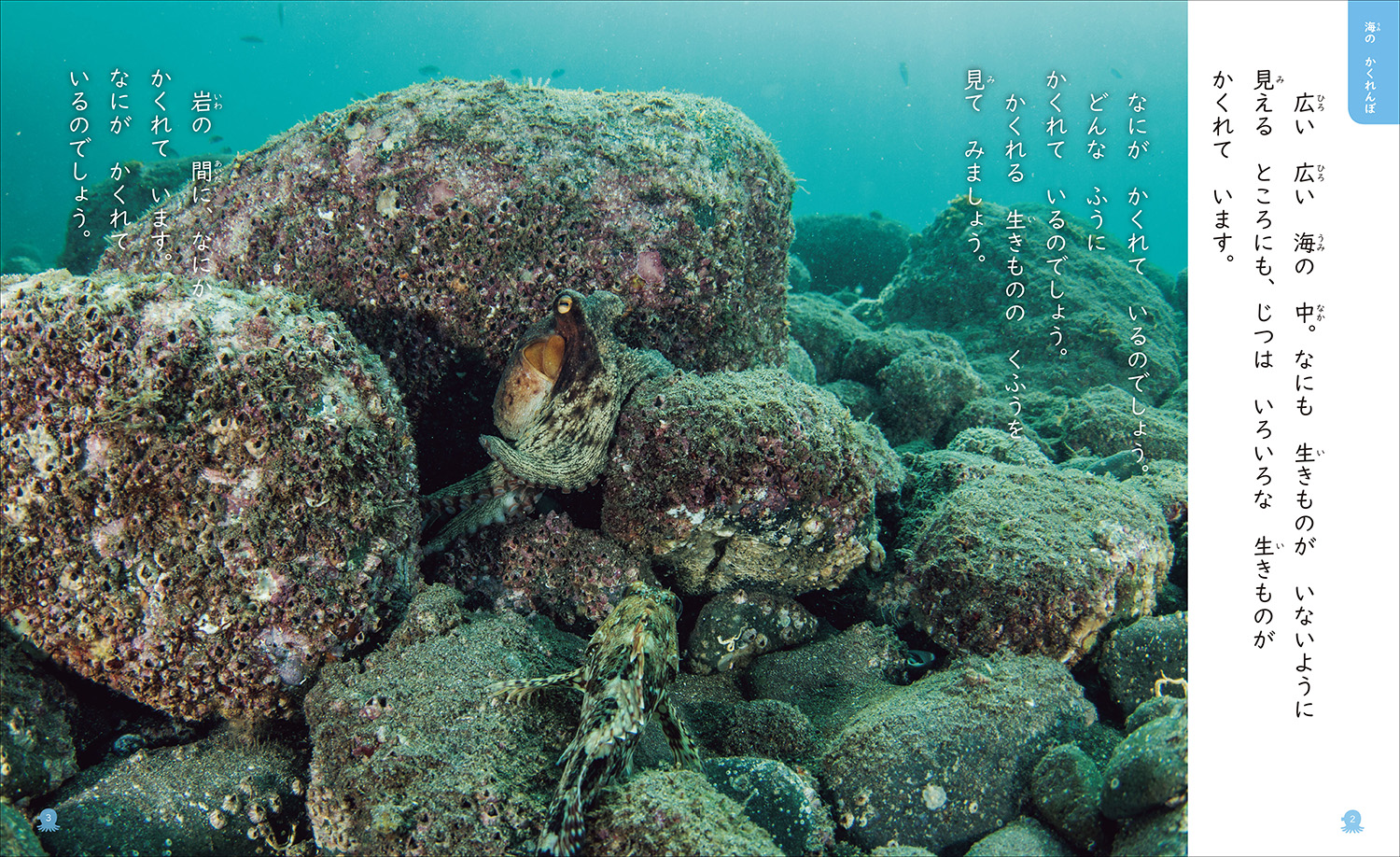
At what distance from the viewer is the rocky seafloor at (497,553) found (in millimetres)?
2172

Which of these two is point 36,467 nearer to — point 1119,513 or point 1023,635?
point 1023,635

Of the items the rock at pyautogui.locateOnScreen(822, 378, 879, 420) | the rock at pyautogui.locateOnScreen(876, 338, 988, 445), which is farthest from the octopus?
the rock at pyautogui.locateOnScreen(876, 338, 988, 445)

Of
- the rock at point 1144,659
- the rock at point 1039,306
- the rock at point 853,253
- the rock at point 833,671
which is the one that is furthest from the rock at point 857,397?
the rock at point 853,253

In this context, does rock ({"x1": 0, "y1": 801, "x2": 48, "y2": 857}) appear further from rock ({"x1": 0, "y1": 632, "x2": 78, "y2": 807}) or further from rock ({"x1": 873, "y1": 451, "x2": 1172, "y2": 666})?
rock ({"x1": 873, "y1": 451, "x2": 1172, "y2": 666})

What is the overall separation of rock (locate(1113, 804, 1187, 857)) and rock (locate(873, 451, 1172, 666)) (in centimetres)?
94

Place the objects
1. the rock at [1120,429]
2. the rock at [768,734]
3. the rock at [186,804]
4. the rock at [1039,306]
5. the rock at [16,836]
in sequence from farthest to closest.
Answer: the rock at [1039,306] < the rock at [1120,429] < the rock at [768,734] < the rock at [186,804] < the rock at [16,836]

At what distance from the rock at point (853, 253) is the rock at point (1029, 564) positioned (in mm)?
10777

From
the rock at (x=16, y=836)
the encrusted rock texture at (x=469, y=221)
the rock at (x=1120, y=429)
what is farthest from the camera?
the rock at (x=1120, y=429)

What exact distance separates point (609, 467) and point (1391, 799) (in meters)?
2.90

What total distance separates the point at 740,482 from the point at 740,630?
833 mm

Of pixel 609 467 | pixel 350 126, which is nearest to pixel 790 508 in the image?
pixel 609 467

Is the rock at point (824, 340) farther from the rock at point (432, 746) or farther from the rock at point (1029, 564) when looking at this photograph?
the rock at point (432, 746)

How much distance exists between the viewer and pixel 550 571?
→ 9.91 feet

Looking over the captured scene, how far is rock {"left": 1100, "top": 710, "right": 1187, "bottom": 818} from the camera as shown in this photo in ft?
6.42
